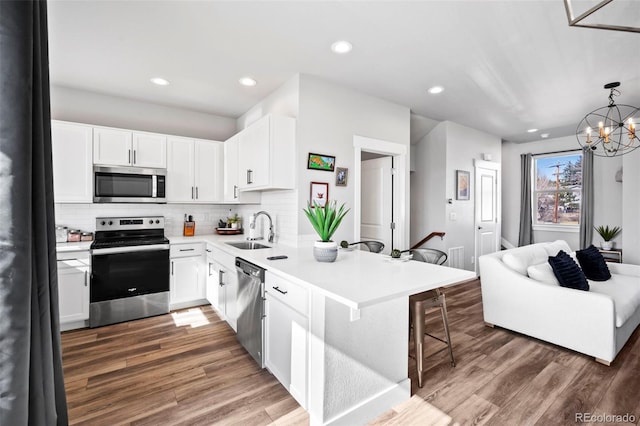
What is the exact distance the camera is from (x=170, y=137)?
3764mm

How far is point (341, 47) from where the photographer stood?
8.38 ft

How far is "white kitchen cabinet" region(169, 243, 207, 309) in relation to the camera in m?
3.55

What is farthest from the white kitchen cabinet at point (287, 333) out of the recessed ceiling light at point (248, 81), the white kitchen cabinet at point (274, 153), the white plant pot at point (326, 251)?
the recessed ceiling light at point (248, 81)

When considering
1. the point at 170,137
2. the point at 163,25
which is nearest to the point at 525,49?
the point at 163,25

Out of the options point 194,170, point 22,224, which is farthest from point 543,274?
point 194,170

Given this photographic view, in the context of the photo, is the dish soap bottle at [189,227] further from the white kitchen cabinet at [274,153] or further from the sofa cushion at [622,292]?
the sofa cushion at [622,292]

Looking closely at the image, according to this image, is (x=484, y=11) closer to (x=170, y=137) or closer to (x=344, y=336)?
(x=344, y=336)

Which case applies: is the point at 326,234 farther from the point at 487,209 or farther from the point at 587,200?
the point at 587,200

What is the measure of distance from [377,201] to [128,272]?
3.20m

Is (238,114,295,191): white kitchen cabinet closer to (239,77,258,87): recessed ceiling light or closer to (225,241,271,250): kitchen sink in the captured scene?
(239,77,258,87): recessed ceiling light

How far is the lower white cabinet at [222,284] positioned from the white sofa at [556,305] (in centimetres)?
273

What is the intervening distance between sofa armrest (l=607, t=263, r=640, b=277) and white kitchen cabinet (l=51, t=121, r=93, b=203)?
21.3 feet

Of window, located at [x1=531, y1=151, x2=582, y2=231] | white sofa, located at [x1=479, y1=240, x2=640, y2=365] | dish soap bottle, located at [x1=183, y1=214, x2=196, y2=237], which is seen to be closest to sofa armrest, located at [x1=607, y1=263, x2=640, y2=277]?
white sofa, located at [x1=479, y1=240, x2=640, y2=365]

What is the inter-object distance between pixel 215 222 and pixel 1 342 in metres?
3.93
